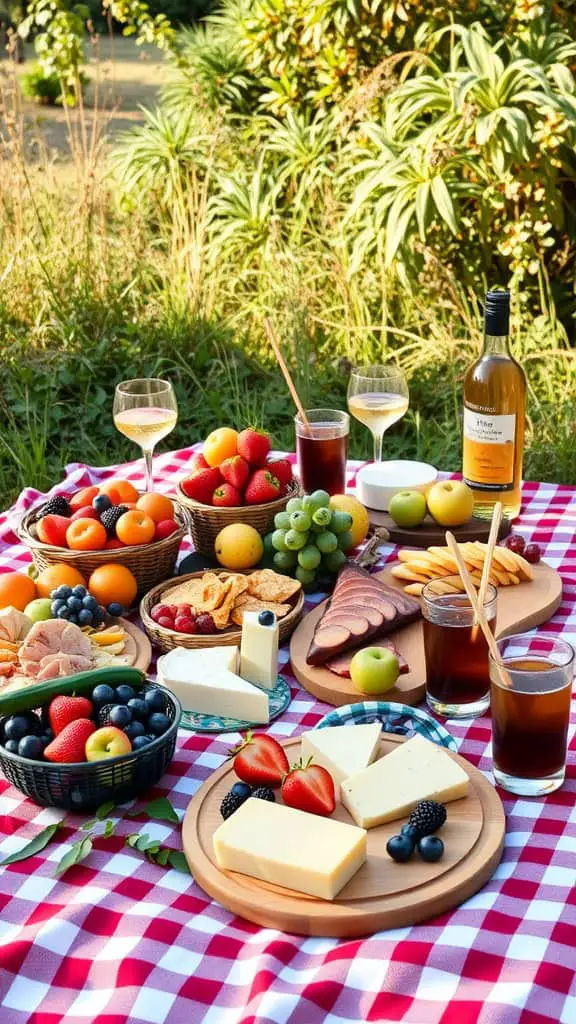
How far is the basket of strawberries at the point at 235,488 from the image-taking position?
2.73 meters

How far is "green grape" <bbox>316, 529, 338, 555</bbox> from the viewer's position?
8.57ft

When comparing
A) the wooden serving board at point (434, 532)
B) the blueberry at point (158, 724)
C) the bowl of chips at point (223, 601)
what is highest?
the blueberry at point (158, 724)

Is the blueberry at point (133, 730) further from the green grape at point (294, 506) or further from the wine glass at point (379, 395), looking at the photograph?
the wine glass at point (379, 395)

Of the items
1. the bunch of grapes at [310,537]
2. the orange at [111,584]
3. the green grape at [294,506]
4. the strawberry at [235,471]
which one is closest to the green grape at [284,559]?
the bunch of grapes at [310,537]

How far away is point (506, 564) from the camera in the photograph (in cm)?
258

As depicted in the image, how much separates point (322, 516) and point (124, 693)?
0.79m

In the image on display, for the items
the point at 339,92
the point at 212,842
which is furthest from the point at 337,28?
the point at 212,842

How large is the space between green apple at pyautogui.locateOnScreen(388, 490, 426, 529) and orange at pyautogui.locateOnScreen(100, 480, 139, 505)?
25.7 inches

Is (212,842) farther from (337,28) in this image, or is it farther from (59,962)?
(337,28)

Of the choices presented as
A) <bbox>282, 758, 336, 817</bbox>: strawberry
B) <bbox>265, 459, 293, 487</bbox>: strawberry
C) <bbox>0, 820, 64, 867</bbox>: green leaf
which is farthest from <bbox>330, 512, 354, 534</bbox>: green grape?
<bbox>0, 820, 64, 867</bbox>: green leaf

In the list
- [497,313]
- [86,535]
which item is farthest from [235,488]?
[497,313]

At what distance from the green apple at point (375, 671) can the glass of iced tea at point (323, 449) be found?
33.9 inches

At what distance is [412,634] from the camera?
2424mm

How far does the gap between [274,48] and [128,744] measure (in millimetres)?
5885
